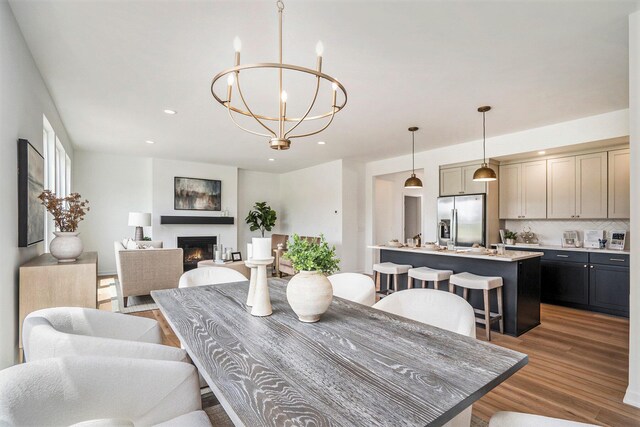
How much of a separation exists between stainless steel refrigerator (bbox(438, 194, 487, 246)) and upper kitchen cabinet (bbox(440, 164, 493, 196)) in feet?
0.32

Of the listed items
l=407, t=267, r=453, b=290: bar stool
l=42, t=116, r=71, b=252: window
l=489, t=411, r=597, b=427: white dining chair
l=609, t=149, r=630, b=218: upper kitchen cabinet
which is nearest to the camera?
l=489, t=411, r=597, b=427: white dining chair

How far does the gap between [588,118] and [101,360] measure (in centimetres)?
526

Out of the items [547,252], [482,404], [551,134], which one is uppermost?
[551,134]

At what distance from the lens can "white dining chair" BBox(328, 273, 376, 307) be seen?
6.62 feet

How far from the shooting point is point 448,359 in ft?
3.49

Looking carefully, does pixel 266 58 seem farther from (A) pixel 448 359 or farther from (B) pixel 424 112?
(A) pixel 448 359

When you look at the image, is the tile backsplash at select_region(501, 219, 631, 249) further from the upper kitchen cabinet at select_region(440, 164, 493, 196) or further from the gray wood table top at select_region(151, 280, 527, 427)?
the gray wood table top at select_region(151, 280, 527, 427)

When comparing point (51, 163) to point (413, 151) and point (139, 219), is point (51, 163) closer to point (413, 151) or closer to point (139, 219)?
point (139, 219)

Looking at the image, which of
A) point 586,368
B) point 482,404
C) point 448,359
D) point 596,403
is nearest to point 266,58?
point 448,359

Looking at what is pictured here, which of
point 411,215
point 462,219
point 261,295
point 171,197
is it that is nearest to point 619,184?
point 462,219

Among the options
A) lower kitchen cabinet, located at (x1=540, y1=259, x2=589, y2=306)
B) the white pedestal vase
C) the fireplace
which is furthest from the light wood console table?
lower kitchen cabinet, located at (x1=540, y1=259, x2=589, y2=306)

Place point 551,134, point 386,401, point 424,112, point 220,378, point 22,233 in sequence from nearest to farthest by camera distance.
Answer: point 386,401
point 220,378
point 22,233
point 424,112
point 551,134

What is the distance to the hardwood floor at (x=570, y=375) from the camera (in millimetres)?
1994

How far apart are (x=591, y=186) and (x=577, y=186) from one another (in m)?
0.16
